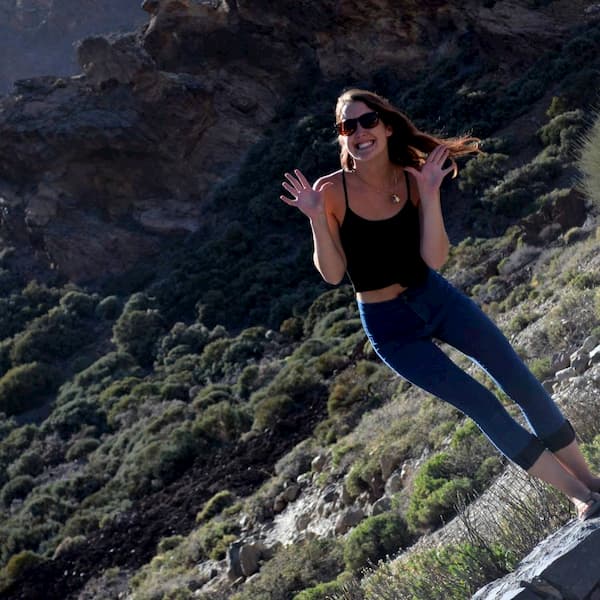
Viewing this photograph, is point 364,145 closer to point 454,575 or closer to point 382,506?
point 454,575

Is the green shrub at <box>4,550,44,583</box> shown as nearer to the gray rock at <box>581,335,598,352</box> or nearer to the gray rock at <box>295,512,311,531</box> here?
the gray rock at <box>295,512,311,531</box>

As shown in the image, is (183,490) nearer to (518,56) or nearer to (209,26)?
(518,56)

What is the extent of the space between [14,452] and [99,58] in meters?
17.1

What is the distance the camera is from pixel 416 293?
294 centimetres

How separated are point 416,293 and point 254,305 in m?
23.1

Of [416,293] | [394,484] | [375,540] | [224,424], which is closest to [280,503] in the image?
[394,484]

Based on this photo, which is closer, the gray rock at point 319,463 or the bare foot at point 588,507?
the bare foot at point 588,507

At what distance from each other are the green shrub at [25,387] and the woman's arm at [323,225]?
25.4 m

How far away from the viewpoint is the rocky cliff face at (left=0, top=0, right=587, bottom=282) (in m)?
31.9

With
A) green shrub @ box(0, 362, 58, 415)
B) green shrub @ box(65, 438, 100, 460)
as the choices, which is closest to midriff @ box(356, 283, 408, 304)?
green shrub @ box(65, 438, 100, 460)

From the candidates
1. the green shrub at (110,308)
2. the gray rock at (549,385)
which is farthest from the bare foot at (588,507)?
the green shrub at (110,308)

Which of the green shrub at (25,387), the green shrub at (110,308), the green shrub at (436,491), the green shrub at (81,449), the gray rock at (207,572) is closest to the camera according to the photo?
the green shrub at (436,491)

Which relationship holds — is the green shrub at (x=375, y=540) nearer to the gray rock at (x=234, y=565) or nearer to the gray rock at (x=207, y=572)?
the gray rock at (x=234, y=565)

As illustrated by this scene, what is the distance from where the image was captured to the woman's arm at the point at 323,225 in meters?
2.97
